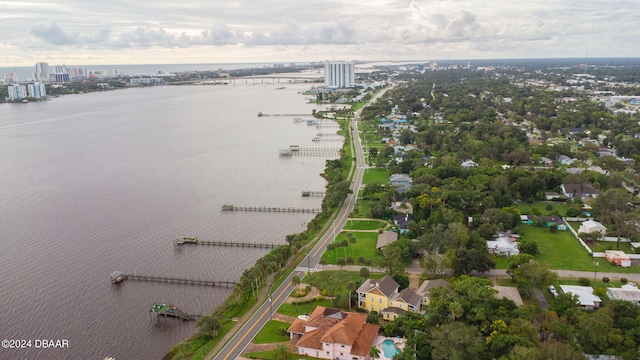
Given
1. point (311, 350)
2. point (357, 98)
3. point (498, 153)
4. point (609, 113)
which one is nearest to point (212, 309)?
point (311, 350)

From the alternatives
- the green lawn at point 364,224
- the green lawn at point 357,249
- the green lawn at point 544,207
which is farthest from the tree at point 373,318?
the green lawn at point 544,207

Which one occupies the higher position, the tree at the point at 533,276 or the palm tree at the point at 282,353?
the tree at the point at 533,276

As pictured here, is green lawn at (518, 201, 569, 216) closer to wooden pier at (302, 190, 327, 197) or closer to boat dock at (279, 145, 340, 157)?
wooden pier at (302, 190, 327, 197)

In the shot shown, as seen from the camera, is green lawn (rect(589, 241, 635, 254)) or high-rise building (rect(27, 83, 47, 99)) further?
high-rise building (rect(27, 83, 47, 99))

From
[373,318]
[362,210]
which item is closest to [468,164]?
[362,210]

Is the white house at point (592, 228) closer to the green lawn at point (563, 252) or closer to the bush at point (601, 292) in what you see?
the green lawn at point (563, 252)

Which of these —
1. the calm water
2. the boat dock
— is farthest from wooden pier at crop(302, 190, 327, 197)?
the boat dock

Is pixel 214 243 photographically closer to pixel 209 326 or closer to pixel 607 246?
pixel 209 326
